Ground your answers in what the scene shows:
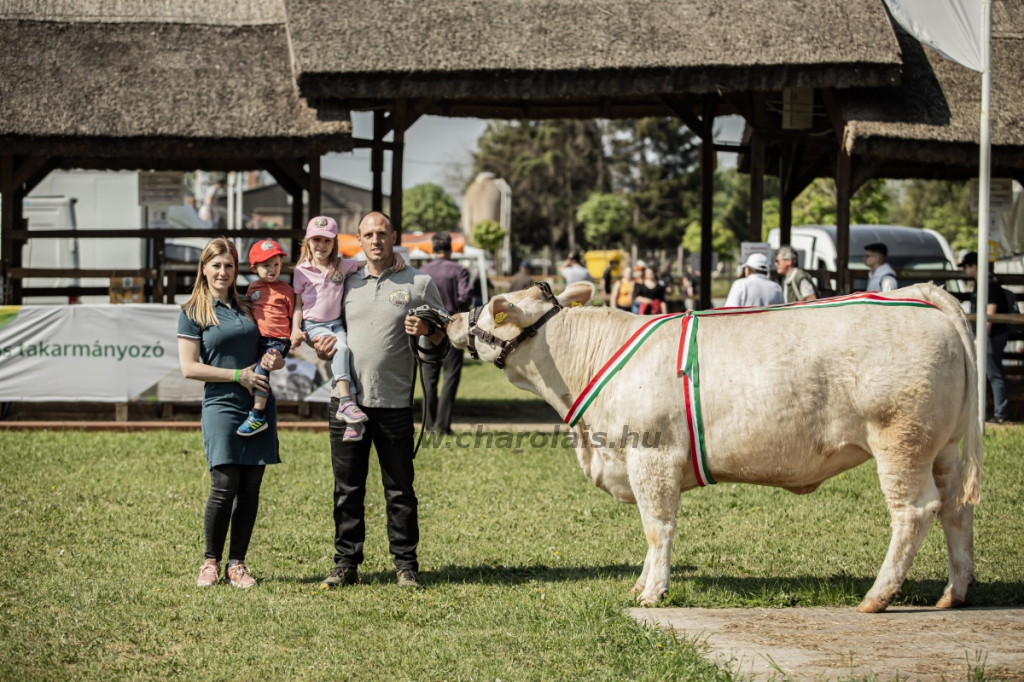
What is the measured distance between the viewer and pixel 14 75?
1267 cm

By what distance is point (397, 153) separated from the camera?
13555 mm

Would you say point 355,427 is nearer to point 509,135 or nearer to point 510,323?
point 510,323

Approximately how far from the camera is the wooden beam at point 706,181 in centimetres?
1451

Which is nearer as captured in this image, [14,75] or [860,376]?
[860,376]

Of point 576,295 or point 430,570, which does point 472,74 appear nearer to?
point 576,295

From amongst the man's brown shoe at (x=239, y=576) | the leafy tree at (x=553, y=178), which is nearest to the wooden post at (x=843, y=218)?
the man's brown shoe at (x=239, y=576)

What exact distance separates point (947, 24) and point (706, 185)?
5846 mm

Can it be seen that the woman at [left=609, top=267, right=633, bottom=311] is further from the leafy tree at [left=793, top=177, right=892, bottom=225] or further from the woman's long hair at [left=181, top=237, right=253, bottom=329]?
the leafy tree at [left=793, top=177, right=892, bottom=225]

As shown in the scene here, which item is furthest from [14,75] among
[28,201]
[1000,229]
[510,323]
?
[1000,229]

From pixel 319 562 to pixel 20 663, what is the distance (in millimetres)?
2089

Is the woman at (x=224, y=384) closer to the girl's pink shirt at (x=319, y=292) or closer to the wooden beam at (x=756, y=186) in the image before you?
the girl's pink shirt at (x=319, y=292)

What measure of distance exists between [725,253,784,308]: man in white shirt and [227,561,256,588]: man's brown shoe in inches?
239

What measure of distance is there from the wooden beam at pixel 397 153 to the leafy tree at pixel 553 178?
56.9m

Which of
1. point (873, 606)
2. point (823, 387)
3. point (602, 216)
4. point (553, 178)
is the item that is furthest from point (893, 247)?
point (553, 178)
